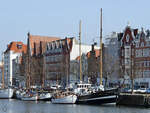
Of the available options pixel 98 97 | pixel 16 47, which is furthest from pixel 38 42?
pixel 98 97

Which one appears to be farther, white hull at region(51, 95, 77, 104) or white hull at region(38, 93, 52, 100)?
white hull at region(38, 93, 52, 100)

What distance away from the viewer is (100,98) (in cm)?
7494

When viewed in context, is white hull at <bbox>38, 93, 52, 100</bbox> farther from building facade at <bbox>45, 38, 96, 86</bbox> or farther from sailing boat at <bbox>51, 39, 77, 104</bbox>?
building facade at <bbox>45, 38, 96, 86</bbox>

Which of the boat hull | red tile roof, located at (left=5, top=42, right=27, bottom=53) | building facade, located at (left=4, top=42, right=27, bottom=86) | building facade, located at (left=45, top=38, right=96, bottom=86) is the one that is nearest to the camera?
the boat hull

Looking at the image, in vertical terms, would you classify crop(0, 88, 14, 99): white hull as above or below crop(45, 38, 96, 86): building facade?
below

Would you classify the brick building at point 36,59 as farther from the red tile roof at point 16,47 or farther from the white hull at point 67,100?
the white hull at point 67,100

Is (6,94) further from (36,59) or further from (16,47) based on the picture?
(16,47)

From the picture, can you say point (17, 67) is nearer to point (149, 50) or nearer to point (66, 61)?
point (66, 61)

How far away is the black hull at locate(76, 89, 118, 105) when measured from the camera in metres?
73.6

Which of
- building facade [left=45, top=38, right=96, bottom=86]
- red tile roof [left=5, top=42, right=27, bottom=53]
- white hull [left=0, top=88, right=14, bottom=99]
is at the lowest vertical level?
white hull [left=0, top=88, right=14, bottom=99]

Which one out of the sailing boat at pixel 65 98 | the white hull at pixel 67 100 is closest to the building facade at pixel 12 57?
the sailing boat at pixel 65 98

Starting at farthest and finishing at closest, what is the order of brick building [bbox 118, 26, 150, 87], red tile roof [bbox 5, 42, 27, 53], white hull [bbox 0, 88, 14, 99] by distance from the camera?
1. red tile roof [bbox 5, 42, 27, 53]
2. brick building [bbox 118, 26, 150, 87]
3. white hull [bbox 0, 88, 14, 99]

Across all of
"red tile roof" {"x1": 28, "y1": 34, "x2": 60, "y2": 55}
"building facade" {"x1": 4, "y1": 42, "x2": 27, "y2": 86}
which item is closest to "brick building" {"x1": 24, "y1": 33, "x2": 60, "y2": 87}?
"red tile roof" {"x1": 28, "y1": 34, "x2": 60, "y2": 55}

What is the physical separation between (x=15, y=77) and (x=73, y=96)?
103m
